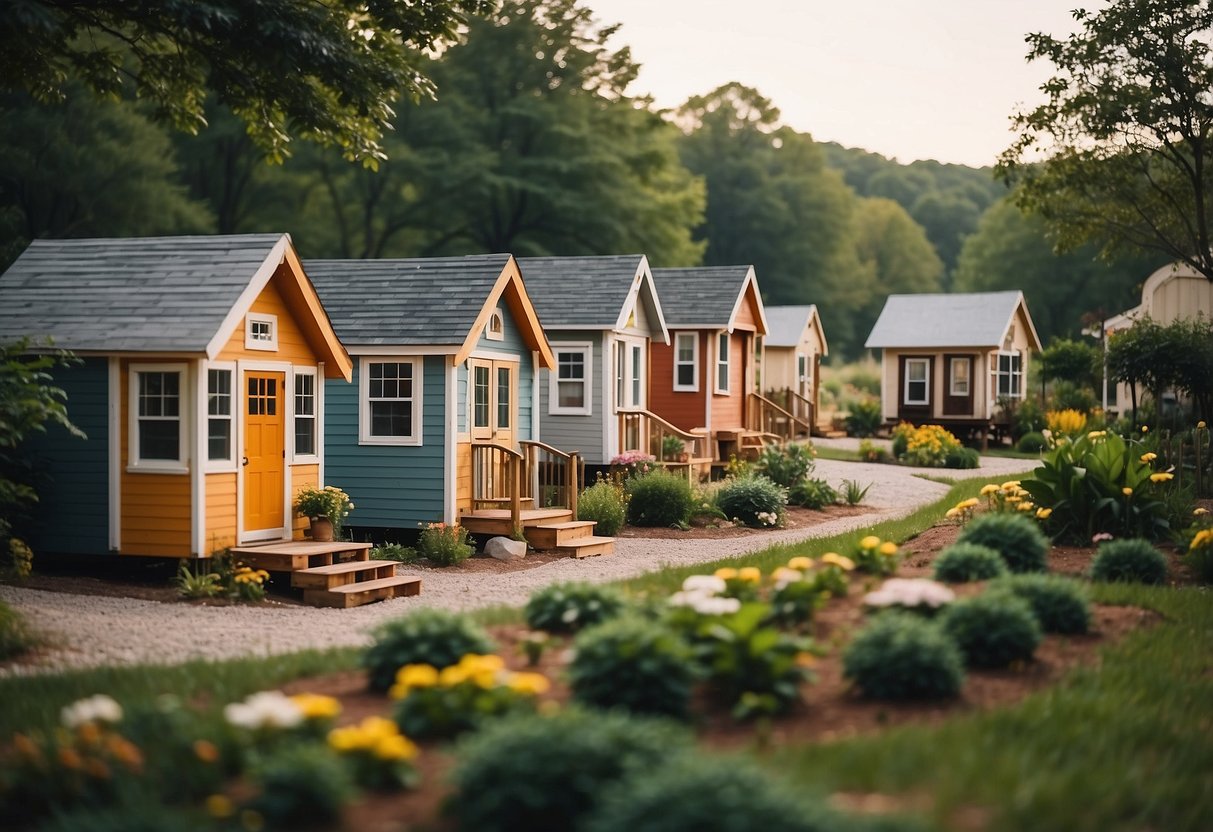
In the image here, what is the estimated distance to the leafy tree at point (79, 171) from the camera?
33.4 m

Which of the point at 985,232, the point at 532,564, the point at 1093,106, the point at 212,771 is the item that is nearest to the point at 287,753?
the point at 212,771

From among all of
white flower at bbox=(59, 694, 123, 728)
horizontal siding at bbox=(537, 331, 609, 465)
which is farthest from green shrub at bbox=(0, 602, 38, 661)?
horizontal siding at bbox=(537, 331, 609, 465)

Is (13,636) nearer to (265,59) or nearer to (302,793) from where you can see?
(302,793)

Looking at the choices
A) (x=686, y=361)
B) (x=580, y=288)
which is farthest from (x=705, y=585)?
(x=686, y=361)

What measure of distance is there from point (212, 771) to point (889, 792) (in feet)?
10.2

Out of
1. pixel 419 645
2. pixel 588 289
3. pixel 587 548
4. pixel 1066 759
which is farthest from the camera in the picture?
pixel 588 289

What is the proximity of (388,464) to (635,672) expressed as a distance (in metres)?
12.5

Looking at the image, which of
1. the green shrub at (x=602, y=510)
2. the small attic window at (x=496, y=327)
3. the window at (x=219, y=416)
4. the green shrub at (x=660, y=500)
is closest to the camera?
the window at (x=219, y=416)

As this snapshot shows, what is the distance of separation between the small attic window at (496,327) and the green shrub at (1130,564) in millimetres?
10427

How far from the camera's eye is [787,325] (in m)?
46.8

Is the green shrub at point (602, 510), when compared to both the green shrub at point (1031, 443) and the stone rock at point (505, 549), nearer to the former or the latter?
the stone rock at point (505, 549)

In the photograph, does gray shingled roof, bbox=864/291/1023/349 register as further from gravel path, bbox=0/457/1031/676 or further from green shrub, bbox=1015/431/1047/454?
gravel path, bbox=0/457/1031/676

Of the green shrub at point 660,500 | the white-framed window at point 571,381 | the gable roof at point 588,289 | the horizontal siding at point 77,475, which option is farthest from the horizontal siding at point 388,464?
the gable roof at point 588,289

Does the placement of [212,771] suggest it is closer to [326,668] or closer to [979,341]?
[326,668]
